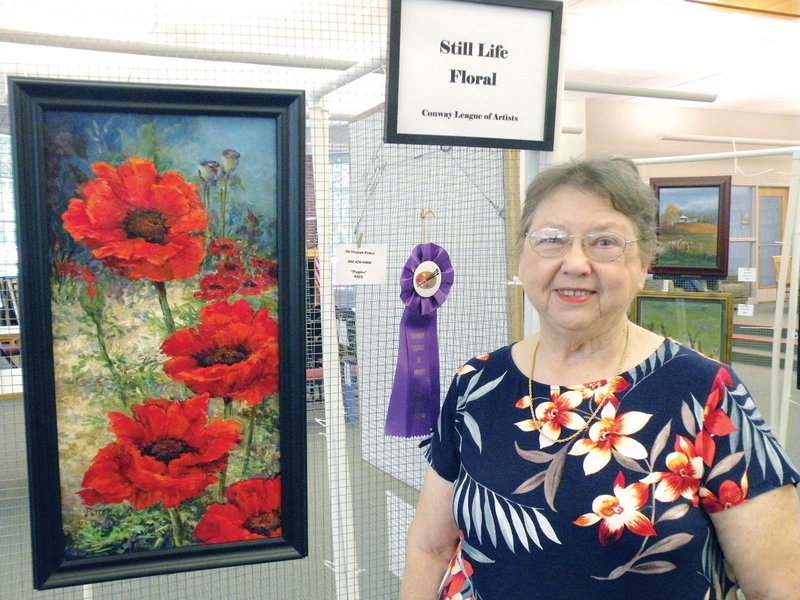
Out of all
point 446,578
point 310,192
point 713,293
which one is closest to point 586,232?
point 446,578

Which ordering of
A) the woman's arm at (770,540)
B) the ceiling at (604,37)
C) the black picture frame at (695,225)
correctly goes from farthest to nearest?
the ceiling at (604,37)
the black picture frame at (695,225)
the woman's arm at (770,540)

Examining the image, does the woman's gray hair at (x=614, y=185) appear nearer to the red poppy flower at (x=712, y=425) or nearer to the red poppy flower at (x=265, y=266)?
the red poppy flower at (x=712, y=425)

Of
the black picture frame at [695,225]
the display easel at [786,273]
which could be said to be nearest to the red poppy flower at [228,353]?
the display easel at [786,273]

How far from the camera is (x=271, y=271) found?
127 centimetres

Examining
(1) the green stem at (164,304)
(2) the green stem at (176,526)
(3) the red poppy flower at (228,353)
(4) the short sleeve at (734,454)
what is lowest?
(2) the green stem at (176,526)

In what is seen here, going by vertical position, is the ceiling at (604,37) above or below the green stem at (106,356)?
above

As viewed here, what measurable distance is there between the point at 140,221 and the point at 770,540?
42.7 inches

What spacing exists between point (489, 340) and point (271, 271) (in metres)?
0.76

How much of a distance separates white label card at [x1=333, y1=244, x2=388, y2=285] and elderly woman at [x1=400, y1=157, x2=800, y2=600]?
0.33m

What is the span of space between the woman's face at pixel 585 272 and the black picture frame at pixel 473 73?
11.5 inches

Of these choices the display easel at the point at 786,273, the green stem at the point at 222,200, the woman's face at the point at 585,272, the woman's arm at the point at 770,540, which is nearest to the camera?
the woman's arm at the point at 770,540

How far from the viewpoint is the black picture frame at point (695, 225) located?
117 inches

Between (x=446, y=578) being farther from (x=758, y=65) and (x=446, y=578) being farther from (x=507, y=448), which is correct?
(x=758, y=65)

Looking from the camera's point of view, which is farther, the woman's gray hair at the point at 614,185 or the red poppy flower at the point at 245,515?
the red poppy flower at the point at 245,515
